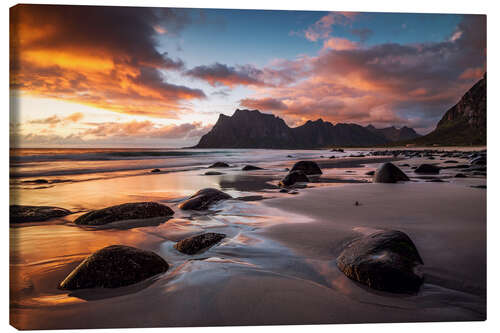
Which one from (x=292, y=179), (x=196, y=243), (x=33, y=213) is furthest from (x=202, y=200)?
(x=292, y=179)

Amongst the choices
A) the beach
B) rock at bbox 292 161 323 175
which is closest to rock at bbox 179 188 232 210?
the beach

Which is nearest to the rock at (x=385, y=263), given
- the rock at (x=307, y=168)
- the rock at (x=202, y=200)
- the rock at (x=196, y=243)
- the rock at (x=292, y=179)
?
the rock at (x=196, y=243)

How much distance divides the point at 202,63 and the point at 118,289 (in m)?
3.45

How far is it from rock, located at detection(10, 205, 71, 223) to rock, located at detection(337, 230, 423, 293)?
3.76m

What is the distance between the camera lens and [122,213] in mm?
4152

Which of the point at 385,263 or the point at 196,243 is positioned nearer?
the point at 385,263

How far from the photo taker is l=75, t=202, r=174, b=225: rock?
402 cm

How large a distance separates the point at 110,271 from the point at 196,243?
0.99m

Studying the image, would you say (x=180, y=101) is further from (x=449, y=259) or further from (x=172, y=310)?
(x=449, y=259)

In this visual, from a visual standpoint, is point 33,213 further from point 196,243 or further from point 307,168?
point 307,168

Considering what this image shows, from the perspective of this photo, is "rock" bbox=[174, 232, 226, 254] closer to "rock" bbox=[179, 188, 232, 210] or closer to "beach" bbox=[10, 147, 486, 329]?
"beach" bbox=[10, 147, 486, 329]

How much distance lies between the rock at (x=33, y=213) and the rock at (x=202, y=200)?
80.5 inches

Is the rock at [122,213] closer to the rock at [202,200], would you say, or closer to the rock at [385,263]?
the rock at [202,200]

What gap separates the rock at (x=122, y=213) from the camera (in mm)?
4023
